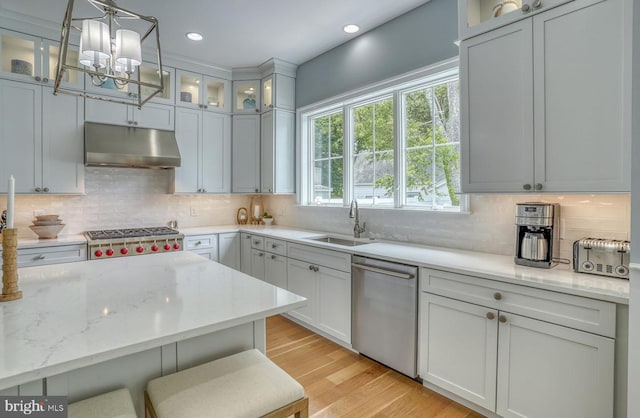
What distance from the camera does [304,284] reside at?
10.7 ft

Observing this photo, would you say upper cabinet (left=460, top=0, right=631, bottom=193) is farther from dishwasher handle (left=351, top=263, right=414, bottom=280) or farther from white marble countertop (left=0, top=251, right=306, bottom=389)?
white marble countertop (left=0, top=251, right=306, bottom=389)

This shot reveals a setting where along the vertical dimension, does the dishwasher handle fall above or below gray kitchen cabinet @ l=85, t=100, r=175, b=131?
below

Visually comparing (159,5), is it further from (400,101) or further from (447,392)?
(447,392)

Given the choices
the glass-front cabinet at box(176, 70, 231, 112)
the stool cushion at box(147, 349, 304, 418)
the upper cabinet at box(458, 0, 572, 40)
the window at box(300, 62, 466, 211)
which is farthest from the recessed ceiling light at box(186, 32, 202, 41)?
the stool cushion at box(147, 349, 304, 418)

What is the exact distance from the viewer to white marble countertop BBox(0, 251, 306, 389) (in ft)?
3.02

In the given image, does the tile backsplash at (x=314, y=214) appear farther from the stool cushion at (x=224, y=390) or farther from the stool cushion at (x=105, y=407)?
the stool cushion at (x=105, y=407)

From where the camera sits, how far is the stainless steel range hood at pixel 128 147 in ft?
10.9

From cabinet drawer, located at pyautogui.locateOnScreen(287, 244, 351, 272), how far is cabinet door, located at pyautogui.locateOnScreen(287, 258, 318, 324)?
0.23ft

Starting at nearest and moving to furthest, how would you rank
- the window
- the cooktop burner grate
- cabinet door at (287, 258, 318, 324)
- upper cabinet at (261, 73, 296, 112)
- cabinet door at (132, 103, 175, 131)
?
the window → cabinet door at (287, 258, 318, 324) → the cooktop burner grate → cabinet door at (132, 103, 175, 131) → upper cabinet at (261, 73, 296, 112)

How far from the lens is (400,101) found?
310 centimetres

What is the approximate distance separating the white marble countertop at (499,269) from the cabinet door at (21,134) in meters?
2.69

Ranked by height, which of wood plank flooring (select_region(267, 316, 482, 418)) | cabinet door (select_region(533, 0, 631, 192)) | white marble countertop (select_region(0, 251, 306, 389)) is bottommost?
wood plank flooring (select_region(267, 316, 482, 418))

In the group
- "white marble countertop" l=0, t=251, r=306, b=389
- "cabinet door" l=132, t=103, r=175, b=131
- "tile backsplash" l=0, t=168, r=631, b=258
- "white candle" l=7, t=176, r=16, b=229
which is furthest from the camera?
"cabinet door" l=132, t=103, r=175, b=131

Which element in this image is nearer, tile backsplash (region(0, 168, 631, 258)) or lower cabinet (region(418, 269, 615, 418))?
lower cabinet (region(418, 269, 615, 418))
